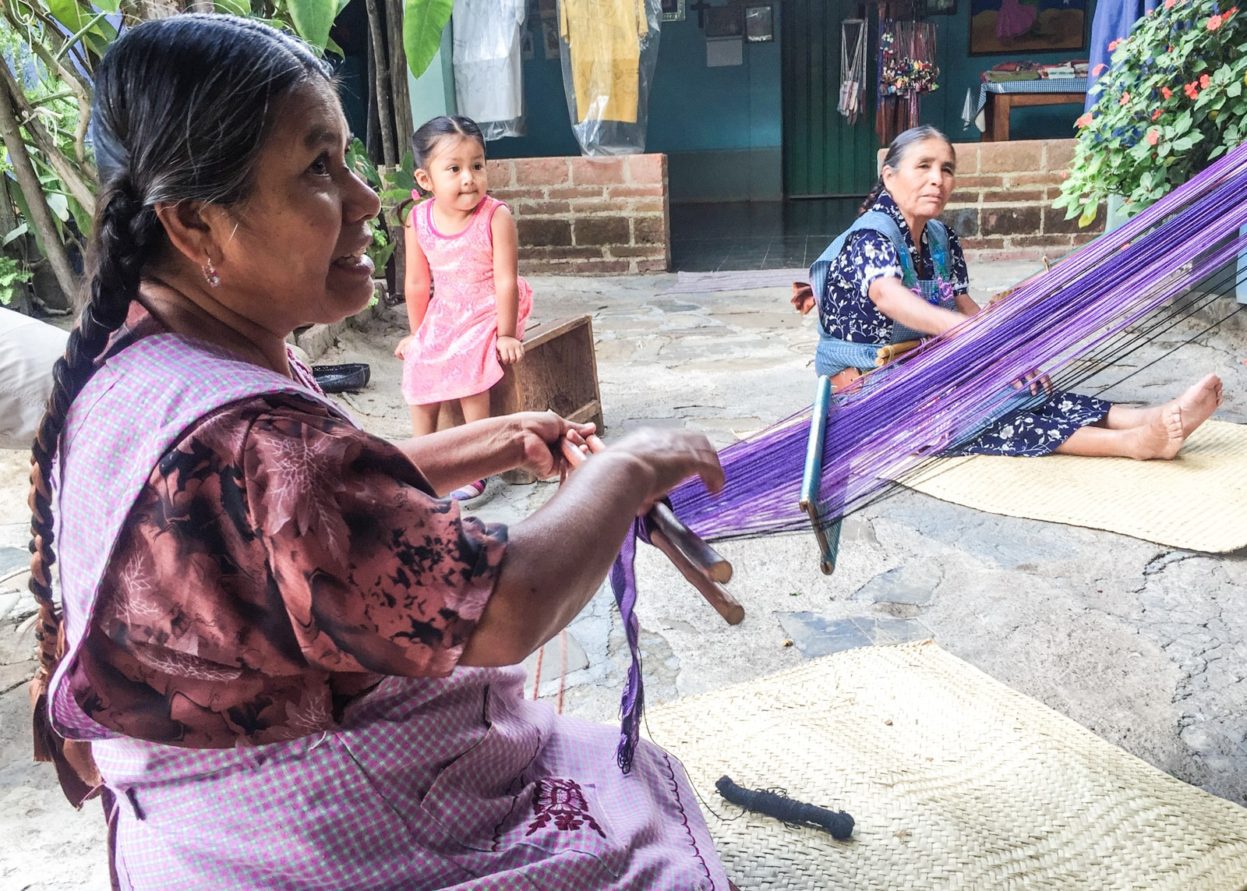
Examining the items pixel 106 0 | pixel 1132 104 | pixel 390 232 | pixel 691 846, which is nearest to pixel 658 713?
pixel 691 846

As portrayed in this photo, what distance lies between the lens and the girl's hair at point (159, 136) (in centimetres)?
90

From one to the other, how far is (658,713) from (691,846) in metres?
0.89

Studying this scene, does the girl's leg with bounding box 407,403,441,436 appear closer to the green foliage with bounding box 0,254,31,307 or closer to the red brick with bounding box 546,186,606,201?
the green foliage with bounding box 0,254,31,307

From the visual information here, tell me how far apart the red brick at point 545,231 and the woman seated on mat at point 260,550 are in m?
6.79

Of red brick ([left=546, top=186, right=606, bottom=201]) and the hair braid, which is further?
red brick ([left=546, top=186, right=606, bottom=201])

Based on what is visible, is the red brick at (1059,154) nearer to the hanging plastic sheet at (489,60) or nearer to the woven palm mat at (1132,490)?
the hanging plastic sheet at (489,60)

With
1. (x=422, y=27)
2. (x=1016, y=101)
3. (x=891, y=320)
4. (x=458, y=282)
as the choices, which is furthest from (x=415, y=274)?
(x=1016, y=101)

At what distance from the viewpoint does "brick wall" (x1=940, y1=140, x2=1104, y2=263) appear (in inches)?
281

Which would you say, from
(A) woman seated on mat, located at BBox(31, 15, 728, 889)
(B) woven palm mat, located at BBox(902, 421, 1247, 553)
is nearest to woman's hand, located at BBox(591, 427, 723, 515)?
(A) woman seated on mat, located at BBox(31, 15, 728, 889)

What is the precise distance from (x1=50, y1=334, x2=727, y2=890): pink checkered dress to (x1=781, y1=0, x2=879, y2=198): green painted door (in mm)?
11431

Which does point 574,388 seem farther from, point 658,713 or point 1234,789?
point 1234,789

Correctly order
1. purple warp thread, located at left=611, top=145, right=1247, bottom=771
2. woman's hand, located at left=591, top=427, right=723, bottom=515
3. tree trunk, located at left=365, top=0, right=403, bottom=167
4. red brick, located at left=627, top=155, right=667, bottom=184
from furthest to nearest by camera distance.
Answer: red brick, located at left=627, top=155, right=667, bottom=184 → tree trunk, located at left=365, top=0, right=403, bottom=167 → purple warp thread, located at left=611, top=145, right=1247, bottom=771 → woman's hand, located at left=591, top=427, right=723, bottom=515

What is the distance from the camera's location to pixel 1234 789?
6.08ft

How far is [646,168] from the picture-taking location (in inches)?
296
